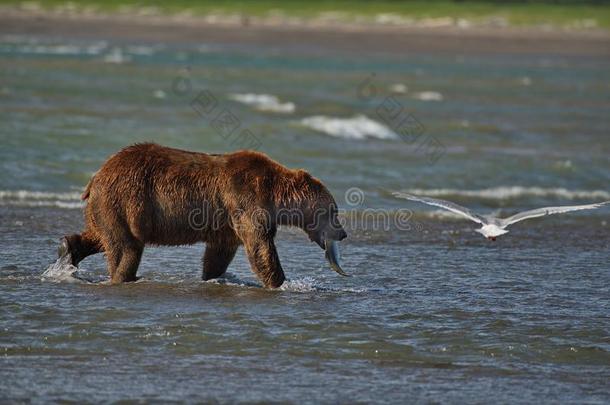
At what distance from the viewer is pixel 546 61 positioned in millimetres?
49156

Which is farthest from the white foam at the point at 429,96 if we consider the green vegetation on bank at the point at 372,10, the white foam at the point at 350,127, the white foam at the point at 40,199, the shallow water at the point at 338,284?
the green vegetation on bank at the point at 372,10

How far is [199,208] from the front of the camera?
32.8 ft

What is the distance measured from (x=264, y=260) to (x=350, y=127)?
12407 millimetres

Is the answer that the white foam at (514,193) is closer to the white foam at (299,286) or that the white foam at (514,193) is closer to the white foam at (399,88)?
the white foam at (299,286)

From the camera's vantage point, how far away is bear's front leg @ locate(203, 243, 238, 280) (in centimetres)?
1022

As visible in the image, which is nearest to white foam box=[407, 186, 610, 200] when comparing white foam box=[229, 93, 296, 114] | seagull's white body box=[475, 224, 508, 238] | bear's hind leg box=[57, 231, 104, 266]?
seagull's white body box=[475, 224, 508, 238]

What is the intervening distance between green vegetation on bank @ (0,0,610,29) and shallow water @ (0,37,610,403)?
4034cm

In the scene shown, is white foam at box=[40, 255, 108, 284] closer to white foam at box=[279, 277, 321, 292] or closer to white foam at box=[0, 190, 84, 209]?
white foam at box=[279, 277, 321, 292]

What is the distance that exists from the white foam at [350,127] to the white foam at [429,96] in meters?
7.82

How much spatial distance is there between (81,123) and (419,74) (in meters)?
20.6

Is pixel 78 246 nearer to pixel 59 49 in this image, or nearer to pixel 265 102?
pixel 265 102

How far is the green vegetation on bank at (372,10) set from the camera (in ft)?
211

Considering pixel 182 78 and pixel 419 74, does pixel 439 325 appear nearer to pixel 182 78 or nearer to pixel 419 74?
pixel 182 78

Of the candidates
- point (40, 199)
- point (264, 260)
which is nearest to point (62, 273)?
point (264, 260)
